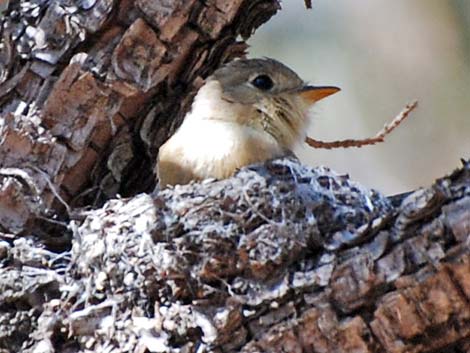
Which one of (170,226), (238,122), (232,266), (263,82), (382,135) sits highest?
(263,82)

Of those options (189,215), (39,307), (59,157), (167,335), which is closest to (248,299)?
(167,335)

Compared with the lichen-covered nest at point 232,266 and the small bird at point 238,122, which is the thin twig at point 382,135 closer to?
the small bird at point 238,122

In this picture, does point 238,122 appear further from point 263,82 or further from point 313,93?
point 313,93

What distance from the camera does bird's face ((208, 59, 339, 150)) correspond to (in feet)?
15.3

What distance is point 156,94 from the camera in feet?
14.4

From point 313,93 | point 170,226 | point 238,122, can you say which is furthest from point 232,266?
point 313,93

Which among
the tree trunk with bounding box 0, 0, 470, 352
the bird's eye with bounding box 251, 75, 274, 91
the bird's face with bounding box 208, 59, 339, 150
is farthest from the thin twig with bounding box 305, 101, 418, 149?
the tree trunk with bounding box 0, 0, 470, 352

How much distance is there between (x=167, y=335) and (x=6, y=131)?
1176mm

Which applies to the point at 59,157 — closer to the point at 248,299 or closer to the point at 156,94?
the point at 156,94

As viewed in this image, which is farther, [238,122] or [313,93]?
[313,93]

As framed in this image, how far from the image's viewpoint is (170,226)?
3.71m

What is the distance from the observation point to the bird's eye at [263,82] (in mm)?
4852

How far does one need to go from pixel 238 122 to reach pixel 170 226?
3.39ft

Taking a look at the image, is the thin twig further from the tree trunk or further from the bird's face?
the tree trunk
